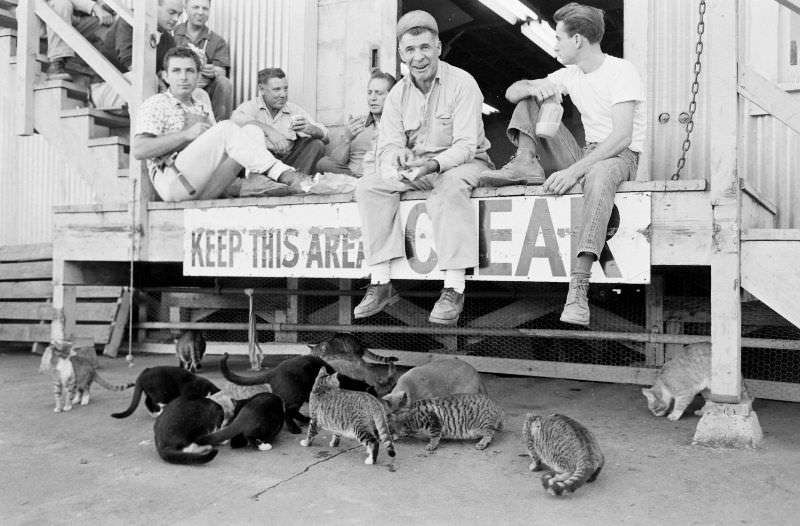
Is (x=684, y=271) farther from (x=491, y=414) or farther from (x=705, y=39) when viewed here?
(x=491, y=414)

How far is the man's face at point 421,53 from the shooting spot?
4395 mm

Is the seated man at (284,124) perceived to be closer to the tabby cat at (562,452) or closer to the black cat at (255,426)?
the black cat at (255,426)

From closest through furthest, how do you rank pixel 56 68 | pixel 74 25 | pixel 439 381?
1. pixel 439 381
2. pixel 56 68
3. pixel 74 25

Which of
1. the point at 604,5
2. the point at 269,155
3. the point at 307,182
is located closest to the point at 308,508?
the point at 307,182

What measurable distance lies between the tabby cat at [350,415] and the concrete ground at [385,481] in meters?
0.11

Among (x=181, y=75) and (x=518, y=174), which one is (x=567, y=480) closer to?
(x=518, y=174)

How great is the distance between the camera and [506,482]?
3061 millimetres

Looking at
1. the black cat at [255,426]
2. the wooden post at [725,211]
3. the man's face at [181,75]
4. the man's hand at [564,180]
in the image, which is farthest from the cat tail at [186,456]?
the man's face at [181,75]

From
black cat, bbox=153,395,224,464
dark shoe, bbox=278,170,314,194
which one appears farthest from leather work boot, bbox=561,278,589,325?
dark shoe, bbox=278,170,314,194

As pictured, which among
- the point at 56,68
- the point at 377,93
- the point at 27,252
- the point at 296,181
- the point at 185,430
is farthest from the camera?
the point at 27,252

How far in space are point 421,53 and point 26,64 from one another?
3.82 meters

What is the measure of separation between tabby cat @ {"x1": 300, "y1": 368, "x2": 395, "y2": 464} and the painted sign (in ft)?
3.29

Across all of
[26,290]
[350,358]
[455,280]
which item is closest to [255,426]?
[455,280]

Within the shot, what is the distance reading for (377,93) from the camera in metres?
5.64
